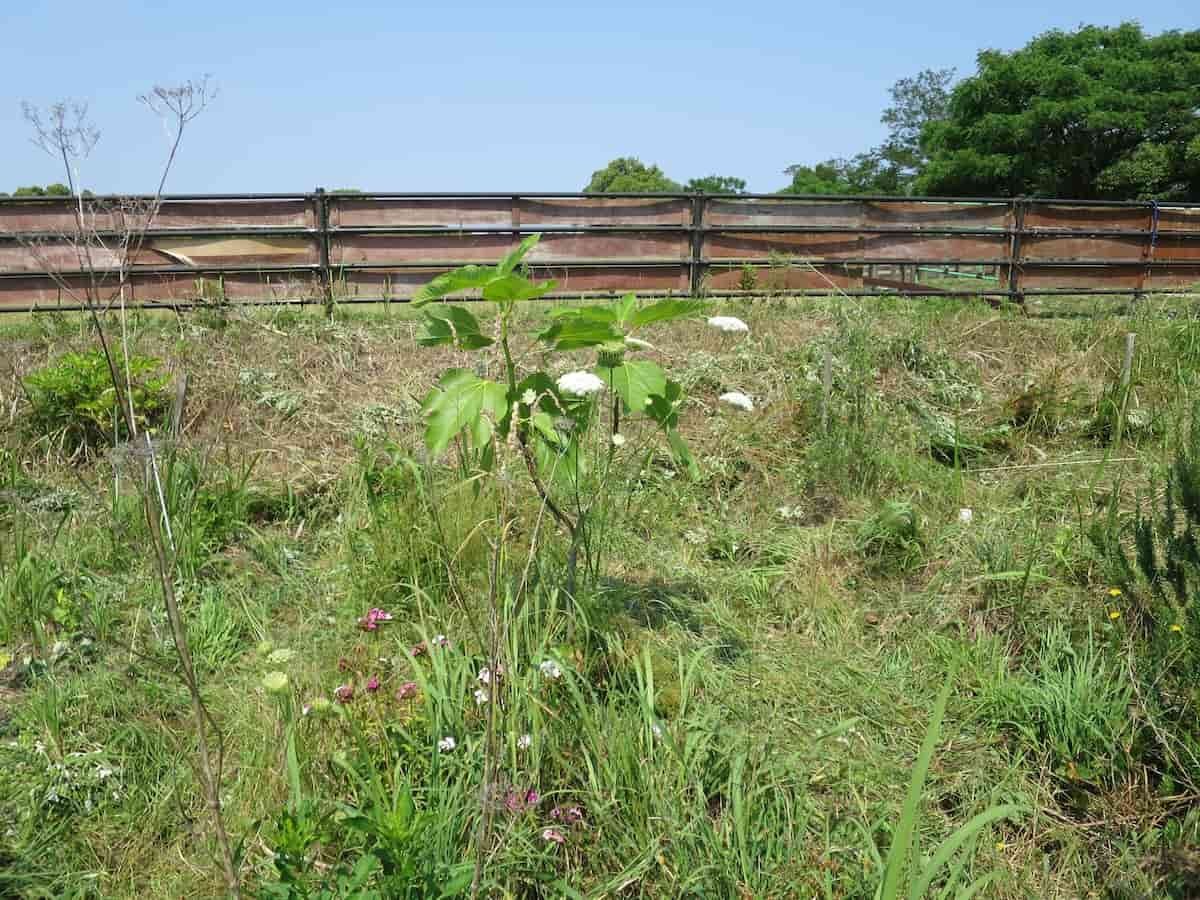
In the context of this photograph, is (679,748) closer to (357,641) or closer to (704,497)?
(357,641)

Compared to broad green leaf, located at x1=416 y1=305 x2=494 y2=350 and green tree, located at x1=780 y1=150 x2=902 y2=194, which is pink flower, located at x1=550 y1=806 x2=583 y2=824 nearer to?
broad green leaf, located at x1=416 y1=305 x2=494 y2=350

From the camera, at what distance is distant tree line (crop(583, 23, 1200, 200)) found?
3153 cm

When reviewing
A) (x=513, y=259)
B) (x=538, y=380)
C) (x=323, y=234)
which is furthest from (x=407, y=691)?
(x=323, y=234)

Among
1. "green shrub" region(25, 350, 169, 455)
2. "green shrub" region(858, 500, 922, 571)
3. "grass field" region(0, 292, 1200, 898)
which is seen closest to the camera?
"grass field" region(0, 292, 1200, 898)

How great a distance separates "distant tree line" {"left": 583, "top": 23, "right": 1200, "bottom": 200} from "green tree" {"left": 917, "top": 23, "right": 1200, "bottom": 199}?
40 millimetres

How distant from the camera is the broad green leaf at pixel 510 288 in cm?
218

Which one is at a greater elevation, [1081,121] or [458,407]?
[1081,121]

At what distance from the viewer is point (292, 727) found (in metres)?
2.18

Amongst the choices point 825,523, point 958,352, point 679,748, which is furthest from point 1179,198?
point 679,748

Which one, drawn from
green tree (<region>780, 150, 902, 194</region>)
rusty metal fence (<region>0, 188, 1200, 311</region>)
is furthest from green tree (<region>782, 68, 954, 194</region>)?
rusty metal fence (<region>0, 188, 1200, 311</region>)

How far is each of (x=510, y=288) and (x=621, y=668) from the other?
46.3 inches

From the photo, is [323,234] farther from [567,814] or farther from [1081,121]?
[1081,121]

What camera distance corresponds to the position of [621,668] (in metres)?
2.62

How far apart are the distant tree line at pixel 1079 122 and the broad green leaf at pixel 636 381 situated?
3288cm
